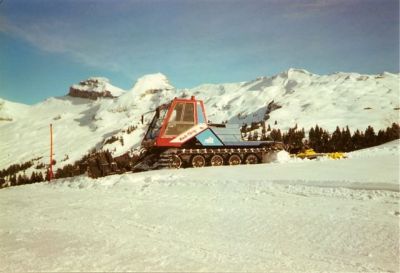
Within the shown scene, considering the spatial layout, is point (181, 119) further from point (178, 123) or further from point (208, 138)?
point (208, 138)

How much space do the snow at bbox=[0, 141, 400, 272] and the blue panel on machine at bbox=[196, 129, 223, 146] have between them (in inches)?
227

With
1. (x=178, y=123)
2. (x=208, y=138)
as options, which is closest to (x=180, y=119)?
(x=178, y=123)

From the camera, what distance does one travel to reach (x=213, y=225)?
880 cm

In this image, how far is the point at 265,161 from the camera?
22.3m

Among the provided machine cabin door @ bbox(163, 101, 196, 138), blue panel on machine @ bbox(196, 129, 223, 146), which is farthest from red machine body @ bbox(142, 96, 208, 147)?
blue panel on machine @ bbox(196, 129, 223, 146)

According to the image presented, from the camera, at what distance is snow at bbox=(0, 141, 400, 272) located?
257 inches

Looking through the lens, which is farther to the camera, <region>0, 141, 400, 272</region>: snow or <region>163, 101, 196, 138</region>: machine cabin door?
<region>163, 101, 196, 138</region>: machine cabin door

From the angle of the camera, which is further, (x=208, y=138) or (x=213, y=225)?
(x=208, y=138)

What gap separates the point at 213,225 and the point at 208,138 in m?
12.3

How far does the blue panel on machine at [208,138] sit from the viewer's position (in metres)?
20.8

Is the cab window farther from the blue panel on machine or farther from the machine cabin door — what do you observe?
the blue panel on machine

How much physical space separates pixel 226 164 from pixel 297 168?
4.90 m

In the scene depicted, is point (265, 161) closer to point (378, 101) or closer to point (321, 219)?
point (321, 219)

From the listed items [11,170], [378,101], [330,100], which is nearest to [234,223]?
[378,101]
